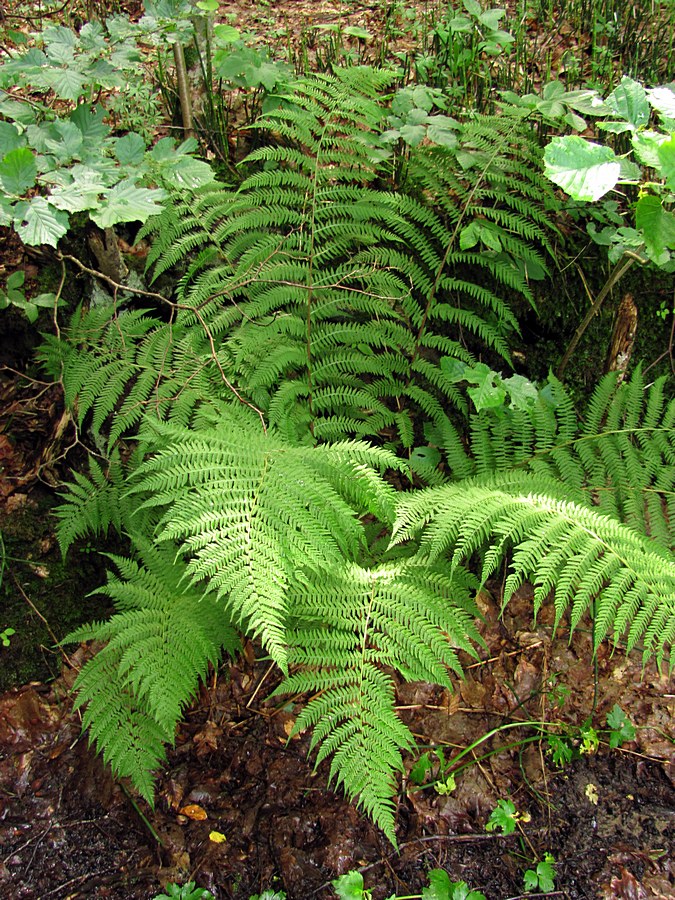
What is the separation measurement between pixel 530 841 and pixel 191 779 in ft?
3.78

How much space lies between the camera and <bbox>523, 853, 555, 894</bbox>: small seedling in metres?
1.96

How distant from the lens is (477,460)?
2.58 metres

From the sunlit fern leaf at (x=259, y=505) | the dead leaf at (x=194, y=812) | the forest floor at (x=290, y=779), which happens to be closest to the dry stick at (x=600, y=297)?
the forest floor at (x=290, y=779)

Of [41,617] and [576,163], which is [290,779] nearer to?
[41,617]

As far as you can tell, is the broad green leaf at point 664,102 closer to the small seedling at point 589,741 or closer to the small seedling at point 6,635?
the small seedling at point 589,741

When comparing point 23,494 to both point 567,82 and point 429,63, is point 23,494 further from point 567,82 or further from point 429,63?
point 567,82

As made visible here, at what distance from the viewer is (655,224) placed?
1.94 m

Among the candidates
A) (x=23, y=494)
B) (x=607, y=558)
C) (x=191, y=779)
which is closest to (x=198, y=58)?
(x=23, y=494)

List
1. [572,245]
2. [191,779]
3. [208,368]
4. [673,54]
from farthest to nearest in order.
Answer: [673,54] → [572,245] → [208,368] → [191,779]

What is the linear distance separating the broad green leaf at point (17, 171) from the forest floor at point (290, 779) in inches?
42.4

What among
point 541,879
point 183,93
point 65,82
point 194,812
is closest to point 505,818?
point 541,879

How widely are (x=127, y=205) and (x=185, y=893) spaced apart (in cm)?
207

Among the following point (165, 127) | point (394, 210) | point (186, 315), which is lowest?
point (186, 315)

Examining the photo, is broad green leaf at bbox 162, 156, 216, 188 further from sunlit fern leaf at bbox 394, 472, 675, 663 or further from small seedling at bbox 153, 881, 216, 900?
small seedling at bbox 153, 881, 216, 900
